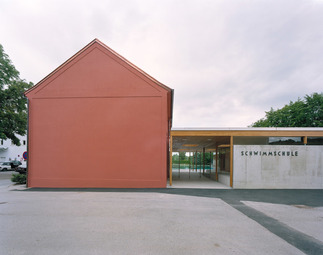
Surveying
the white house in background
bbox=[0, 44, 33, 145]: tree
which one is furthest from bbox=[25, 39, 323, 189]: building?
the white house in background

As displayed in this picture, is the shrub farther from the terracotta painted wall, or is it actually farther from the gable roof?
the gable roof

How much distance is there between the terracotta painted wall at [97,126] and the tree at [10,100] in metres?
10.5

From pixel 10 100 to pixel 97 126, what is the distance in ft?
50.0

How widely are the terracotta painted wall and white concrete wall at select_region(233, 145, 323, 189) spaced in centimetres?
486

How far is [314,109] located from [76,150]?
29.5 m

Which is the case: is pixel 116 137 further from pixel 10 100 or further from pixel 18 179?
pixel 10 100

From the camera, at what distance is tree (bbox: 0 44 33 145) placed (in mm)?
18328

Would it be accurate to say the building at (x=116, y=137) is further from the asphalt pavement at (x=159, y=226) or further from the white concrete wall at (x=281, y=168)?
the asphalt pavement at (x=159, y=226)

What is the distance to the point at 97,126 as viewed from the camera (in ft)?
35.6

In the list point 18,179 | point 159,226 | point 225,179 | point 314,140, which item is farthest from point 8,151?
point 314,140

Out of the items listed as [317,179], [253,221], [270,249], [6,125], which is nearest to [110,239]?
[270,249]

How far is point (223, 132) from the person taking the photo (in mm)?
11016

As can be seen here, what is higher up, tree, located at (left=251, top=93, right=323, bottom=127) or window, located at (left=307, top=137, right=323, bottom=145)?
tree, located at (left=251, top=93, right=323, bottom=127)

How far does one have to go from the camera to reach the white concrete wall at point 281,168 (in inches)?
414
